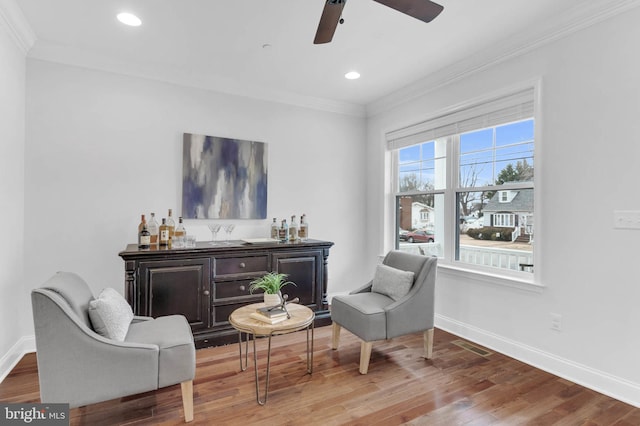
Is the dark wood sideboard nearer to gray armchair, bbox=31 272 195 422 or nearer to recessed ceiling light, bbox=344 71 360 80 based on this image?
gray armchair, bbox=31 272 195 422

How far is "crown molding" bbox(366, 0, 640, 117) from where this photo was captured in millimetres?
2434

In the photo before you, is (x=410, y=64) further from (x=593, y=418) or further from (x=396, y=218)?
(x=593, y=418)

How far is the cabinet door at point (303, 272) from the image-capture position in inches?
145

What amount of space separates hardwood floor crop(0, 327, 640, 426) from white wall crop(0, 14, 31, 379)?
320 mm

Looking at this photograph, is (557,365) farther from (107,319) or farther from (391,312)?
(107,319)

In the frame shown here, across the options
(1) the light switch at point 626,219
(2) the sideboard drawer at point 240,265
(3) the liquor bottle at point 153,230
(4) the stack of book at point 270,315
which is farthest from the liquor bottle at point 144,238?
(1) the light switch at point 626,219

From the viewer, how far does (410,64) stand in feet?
11.4

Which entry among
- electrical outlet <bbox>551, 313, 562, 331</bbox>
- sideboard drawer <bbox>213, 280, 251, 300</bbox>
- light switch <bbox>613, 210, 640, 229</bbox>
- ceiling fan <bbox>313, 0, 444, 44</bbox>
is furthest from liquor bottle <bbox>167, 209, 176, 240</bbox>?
light switch <bbox>613, 210, 640, 229</bbox>

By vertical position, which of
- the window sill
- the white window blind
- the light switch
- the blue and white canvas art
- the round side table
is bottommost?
the round side table

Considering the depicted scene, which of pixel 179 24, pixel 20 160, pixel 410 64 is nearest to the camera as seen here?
pixel 179 24

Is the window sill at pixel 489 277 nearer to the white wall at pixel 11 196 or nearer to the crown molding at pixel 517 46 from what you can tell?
the crown molding at pixel 517 46

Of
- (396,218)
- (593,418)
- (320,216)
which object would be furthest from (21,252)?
(593,418)

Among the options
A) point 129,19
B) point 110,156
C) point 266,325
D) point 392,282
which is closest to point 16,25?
point 129,19

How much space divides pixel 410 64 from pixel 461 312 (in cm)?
255
